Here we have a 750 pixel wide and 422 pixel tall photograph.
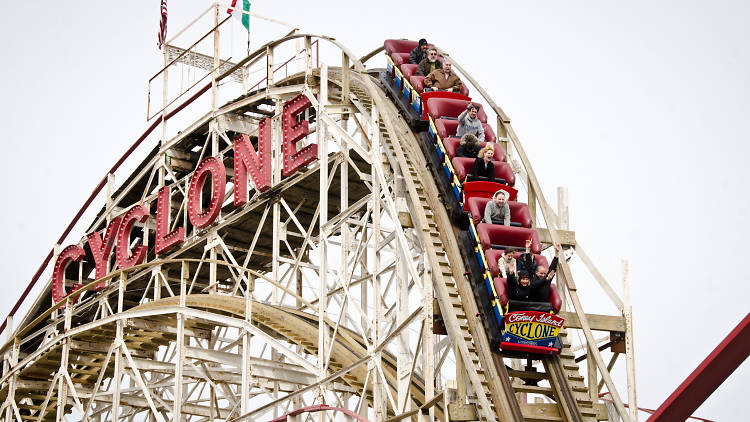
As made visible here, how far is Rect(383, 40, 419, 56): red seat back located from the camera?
16.5m

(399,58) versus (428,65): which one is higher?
(399,58)

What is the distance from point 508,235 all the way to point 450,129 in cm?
216

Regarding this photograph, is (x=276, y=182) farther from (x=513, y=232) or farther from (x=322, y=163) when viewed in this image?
(x=513, y=232)

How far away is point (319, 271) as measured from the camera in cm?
1484

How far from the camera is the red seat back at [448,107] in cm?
1415

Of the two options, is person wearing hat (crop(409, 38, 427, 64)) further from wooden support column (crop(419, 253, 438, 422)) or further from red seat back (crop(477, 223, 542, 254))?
wooden support column (crop(419, 253, 438, 422))

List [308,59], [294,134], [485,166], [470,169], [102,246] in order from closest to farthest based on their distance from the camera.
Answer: [485,166] < [470,169] < [308,59] < [294,134] < [102,246]

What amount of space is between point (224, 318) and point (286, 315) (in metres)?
0.90

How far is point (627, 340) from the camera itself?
1159cm

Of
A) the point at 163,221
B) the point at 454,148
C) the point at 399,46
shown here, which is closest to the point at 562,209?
the point at 454,148

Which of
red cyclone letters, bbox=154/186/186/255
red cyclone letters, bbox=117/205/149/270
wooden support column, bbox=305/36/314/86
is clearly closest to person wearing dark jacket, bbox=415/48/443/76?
wooden support column, bbox=305/36/314/86

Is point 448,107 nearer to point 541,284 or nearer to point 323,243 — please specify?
point 323,243

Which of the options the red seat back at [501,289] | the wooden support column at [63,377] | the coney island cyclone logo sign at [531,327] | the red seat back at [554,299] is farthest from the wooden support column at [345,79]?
the wooden support column at [63,377]

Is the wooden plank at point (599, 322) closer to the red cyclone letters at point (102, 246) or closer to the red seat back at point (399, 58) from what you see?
the red seat back at point (399, 58)
